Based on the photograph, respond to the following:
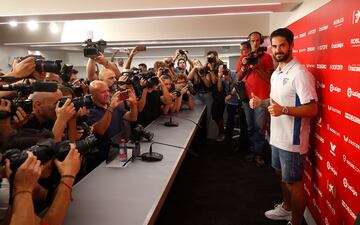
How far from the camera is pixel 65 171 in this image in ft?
4.53

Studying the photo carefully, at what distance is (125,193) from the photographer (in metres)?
1.70

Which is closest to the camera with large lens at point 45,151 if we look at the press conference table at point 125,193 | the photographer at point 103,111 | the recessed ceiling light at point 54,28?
the press conference table at point 125,193

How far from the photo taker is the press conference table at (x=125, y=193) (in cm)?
145

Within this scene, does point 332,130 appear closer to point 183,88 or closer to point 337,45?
point 337,45

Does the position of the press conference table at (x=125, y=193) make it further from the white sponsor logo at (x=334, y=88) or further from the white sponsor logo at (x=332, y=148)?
the white sponsor logo at (x=334, y=88)

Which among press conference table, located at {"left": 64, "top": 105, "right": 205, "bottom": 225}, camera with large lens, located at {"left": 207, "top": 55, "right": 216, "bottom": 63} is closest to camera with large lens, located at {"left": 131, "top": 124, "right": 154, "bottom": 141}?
press conference table, located at {"left": 64, "top": 105, "right": 205, "bottom": 225}

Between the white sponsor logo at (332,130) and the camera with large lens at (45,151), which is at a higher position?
the camera with large lens at (45,151)

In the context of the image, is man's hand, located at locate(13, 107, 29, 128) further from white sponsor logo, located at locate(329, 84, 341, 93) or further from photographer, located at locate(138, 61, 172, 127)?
white sponsor logo, located at locate(329, 84, 341, 93)

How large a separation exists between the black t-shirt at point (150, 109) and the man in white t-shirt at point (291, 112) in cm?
166

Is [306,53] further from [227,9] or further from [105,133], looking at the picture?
[105,133]

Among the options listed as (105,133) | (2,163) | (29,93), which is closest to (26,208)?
(2,163)

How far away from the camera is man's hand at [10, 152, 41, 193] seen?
1.14 meters

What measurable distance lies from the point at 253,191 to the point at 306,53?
154cm

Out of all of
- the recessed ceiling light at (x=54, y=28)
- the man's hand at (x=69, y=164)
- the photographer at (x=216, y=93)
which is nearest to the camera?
the man's hand at (x=69, y=164)
